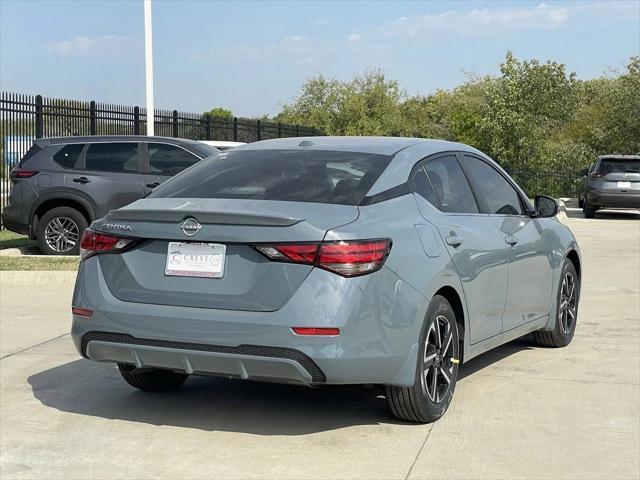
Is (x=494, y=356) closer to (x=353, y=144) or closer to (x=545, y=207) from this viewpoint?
(x=545, y=207)

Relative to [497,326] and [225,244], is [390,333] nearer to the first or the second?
[225,244]

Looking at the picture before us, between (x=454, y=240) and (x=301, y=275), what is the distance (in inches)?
51.5

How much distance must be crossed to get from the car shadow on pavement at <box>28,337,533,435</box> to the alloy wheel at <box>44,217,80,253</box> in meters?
7.92

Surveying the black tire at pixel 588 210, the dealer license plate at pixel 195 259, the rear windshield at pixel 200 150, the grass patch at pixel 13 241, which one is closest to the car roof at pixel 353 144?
the dealer license plate at pixel 195 259

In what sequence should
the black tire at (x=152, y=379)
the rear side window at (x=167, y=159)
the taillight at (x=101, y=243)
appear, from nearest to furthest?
the taillight at (x=101, y=243)
the black tire at (x=152, y=379)
the rear side window at (x=167, y=159)

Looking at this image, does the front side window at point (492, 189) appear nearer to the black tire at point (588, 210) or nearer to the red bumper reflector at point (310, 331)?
the red bumper reflector at point (310, 331)

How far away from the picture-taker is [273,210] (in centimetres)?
527

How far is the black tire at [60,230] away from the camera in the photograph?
1477 centimetres

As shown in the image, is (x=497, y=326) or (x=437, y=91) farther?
(x=437, y=91)

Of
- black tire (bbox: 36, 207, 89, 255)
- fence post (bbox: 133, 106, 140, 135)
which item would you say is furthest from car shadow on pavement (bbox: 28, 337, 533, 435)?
fence post (bbox: 133, 106, 140, 135)

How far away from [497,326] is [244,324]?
220 centimetres

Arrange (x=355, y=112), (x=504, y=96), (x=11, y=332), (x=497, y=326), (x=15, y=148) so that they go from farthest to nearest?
(x=355, y=112) < (x=504, y=96) < (x=15, y=148) < (x=11, y=332) < (x=497, y=326)

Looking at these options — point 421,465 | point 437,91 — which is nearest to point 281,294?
point 421,465

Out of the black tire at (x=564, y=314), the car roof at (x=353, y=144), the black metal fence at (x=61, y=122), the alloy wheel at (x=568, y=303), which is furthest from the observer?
the black metal fence at (x=61, y=122)
